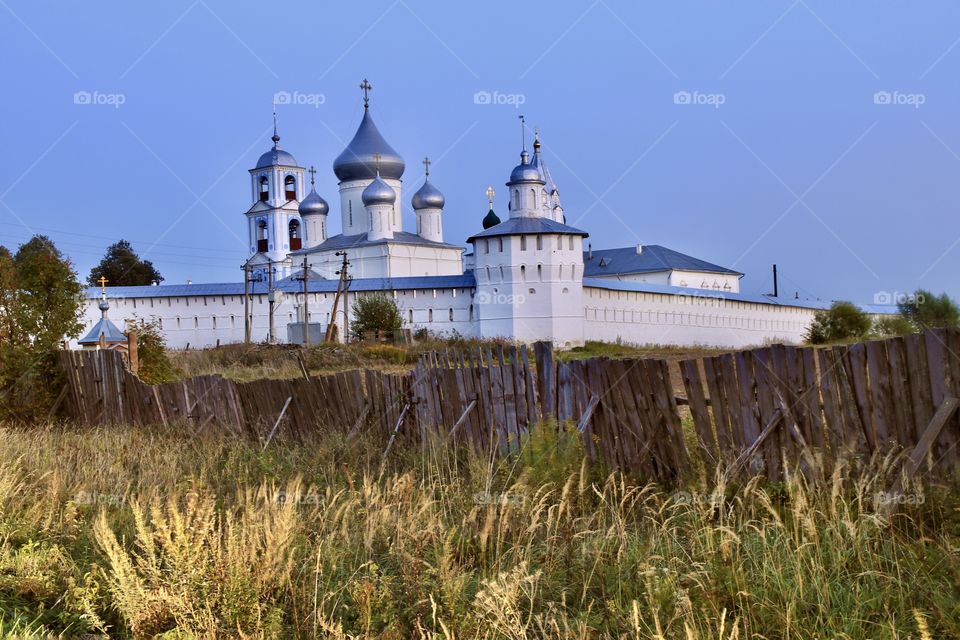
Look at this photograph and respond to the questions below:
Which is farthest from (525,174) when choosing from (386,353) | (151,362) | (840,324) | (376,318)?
(151,362)

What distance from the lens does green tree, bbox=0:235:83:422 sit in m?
11.4

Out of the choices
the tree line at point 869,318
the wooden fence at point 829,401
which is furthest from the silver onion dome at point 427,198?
the wooden fence at point 829,401

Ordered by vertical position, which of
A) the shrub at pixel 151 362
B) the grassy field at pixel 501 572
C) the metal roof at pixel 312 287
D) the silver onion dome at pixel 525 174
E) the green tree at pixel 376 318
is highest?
the silver onion dome at pixel 525 174

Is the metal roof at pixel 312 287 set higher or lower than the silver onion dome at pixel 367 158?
lower

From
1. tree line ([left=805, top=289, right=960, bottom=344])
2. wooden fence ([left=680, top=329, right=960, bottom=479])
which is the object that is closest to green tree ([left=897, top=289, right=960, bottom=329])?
tree line ([left=805, top=289, right=960, bottom=344])

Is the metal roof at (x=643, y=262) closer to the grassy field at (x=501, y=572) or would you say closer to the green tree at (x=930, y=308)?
the green tree at (x=930, y=308)

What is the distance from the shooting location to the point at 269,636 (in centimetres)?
348

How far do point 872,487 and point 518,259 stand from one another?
39.4 metres

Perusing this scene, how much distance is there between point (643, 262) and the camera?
64.6 m

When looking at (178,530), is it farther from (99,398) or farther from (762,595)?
(99,398)

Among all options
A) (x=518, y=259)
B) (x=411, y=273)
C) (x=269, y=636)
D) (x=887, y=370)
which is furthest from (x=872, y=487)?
(x=411, y=273)

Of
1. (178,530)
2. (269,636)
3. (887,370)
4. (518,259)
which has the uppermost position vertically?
(518,259)

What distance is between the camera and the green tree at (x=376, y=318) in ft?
132

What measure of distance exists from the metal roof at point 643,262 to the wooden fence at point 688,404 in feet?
180
